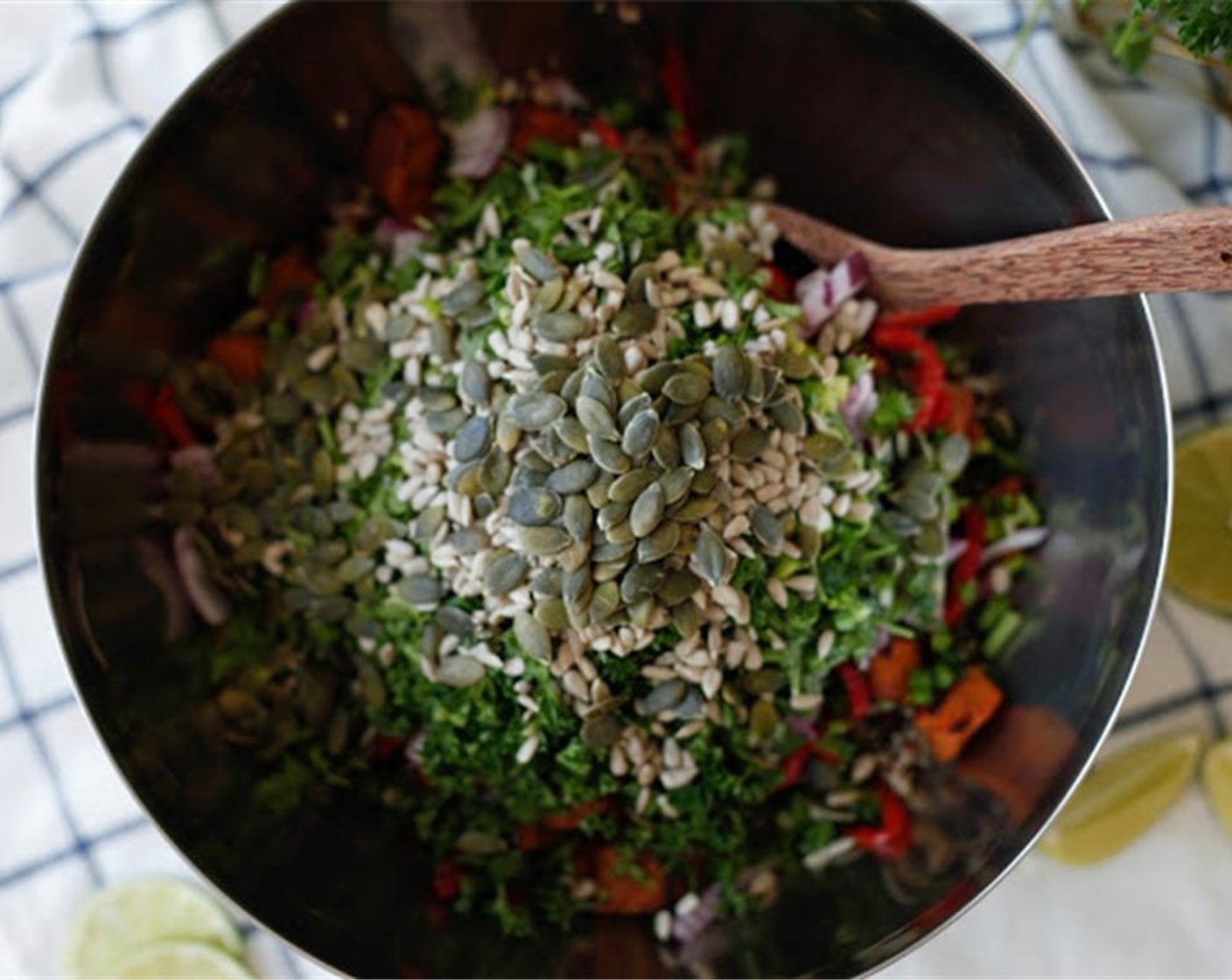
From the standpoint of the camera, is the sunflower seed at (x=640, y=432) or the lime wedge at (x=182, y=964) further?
the lime wedge at (x=182, y=964)

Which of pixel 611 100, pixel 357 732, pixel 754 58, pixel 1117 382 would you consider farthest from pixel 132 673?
pixel 1117 382

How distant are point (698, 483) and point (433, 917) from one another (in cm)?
60

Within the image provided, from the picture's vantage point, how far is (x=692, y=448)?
133 centimetres

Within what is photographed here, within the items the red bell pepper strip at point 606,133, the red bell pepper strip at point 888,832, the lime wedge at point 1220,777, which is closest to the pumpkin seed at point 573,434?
the red bell pepper strip at point 606,133

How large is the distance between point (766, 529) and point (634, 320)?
0.81 ft

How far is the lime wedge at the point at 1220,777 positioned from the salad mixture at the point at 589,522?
31cm

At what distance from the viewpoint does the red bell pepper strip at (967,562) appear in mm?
1612

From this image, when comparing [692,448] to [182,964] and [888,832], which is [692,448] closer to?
[888,832]

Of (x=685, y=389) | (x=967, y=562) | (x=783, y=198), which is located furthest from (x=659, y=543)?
(x=783, y=198)

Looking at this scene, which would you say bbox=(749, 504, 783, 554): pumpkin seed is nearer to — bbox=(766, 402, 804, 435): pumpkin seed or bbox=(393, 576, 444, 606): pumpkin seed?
bbox=(766, 402, 804, 435): pumpkin seed

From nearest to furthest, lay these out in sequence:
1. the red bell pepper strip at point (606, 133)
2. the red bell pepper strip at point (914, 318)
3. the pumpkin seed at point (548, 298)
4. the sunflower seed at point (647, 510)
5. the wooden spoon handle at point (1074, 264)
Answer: the wooden spoon handle at point (1074, 264) < the sunflower seed at point (647, 510) < the pumpkin seed at point (548, 298) < the red bell pepper strip at point (914, 318) < the red bell pepper strip at point (606, 133)

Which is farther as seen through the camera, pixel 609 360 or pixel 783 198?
pixel 783 198

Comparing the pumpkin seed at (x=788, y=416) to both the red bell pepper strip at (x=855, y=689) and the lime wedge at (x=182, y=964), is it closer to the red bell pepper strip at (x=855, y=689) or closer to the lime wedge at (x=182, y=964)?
the red bell pepper strip at (x=855, y=689)

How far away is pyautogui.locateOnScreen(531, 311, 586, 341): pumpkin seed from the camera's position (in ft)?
4.57
